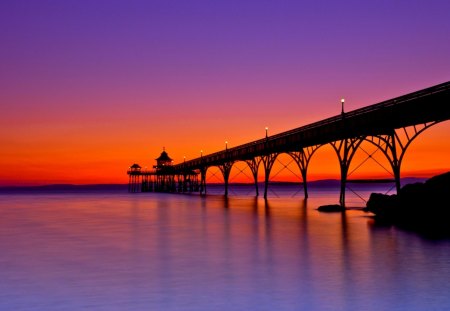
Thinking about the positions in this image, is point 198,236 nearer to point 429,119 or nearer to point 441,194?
point 441,194

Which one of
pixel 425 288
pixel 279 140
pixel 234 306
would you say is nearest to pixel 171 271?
pixel 234 306

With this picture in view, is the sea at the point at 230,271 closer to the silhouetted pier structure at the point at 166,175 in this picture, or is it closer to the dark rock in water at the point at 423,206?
the dark rock in water at the point at 423,206

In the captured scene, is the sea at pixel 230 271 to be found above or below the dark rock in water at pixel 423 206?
Result: below

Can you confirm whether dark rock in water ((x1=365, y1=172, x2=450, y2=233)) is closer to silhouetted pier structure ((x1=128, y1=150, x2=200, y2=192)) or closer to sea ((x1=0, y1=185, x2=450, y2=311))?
sea ((x1=0, y1=185, x2=450, y2=311))

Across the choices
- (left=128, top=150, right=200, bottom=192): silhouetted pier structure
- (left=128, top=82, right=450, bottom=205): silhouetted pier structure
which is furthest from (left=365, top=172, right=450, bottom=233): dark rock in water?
(left=128, top=150, right=200, bottom=192): silhouetted pier structure

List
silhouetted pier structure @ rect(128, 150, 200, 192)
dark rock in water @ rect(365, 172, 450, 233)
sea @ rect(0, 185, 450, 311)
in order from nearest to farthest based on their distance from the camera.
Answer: sea @ rect(0, 185, 450, 311) < dark rock in water @ rect(365, 172, 450, 233) < silhouetted pier structure @ rect(128, 150, 200, 192)

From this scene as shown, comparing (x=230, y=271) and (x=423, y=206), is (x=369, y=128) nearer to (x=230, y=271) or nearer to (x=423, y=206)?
(x=423, y=206)

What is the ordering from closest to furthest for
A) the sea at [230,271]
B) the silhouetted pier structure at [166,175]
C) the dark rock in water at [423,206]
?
1. the sea at [230,271]
2. the dark rock in water at [423,206]
3. the silhouetted pier structure at [166,175]

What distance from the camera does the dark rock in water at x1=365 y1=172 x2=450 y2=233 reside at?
25.9 meters

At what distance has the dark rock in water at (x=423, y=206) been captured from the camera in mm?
25906

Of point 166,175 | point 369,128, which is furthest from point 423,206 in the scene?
point 166,175

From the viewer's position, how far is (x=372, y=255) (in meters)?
17.2

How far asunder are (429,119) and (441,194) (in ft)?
19.0

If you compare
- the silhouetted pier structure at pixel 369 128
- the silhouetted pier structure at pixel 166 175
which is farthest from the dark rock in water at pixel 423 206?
the silhouetted pier structure at pixel 166 175
